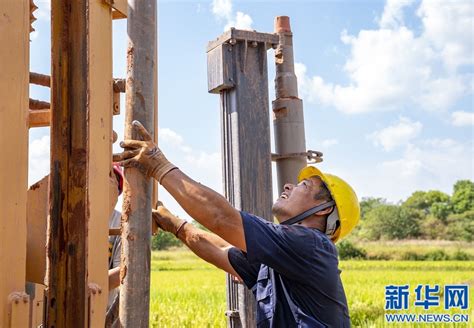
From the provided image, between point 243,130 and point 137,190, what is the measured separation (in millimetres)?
1287

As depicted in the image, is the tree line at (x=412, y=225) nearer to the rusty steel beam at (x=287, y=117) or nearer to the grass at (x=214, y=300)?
the grass at (x=214, y=300)

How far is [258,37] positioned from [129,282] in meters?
1.92

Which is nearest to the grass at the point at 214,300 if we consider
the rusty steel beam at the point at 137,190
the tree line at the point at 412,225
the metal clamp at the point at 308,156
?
the metal clamp at the point at 308,156

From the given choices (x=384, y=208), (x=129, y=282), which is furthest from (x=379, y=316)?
(x=384, y=208)

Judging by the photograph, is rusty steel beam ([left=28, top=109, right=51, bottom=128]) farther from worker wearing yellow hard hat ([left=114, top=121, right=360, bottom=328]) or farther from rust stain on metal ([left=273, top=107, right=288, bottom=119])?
rust stain on metal ([left=273, top=107, right=288, bottom=119])

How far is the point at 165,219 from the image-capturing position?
2938 millimetres

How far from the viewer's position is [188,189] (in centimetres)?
257

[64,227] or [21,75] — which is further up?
[21,75]

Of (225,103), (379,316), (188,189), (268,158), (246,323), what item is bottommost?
(379,316)

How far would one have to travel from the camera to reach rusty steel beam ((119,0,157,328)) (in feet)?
7.70

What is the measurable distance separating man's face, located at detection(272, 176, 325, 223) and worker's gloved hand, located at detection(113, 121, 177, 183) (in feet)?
2.76

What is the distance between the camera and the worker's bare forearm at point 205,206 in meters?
2.54

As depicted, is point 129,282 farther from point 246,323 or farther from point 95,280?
point 246,323

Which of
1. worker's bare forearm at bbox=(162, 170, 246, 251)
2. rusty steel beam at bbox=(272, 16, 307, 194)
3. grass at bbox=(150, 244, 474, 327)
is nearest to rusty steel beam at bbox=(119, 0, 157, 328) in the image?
worker's bare forearm at bbox=(162, 170, 246, 251)
